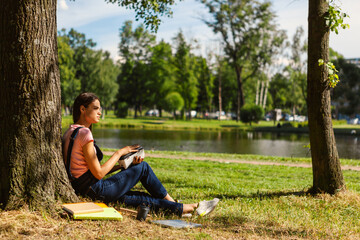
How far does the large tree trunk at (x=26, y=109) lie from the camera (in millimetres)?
3564

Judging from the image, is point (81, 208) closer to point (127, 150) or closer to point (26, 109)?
point (127, 150)

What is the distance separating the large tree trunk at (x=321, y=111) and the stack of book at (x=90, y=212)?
347 centimetres

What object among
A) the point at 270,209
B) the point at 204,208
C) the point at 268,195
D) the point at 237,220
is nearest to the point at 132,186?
the point at 204,208

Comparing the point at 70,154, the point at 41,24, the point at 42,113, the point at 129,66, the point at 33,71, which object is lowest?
the point at 70,154

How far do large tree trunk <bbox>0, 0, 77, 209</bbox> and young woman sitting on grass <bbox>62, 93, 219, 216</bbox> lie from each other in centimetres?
25

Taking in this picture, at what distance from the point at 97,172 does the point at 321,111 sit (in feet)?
11.9

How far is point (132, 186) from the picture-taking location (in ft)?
13.8

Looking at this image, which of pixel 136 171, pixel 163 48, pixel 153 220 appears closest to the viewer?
pixel 153 220

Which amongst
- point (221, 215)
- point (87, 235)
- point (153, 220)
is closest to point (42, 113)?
point (87, 235)

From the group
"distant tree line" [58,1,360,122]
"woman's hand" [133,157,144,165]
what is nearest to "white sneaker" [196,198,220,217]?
"woman's hand" [133,157,144,165]

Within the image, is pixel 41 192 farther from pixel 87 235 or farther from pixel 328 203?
pixel 328 203

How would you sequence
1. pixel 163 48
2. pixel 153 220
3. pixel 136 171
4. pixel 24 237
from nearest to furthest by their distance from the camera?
pixel 24 237, pixel 153 220, pixel 136 171, pixel 163 48

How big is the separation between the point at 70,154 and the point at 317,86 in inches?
153

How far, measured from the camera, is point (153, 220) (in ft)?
12.8
